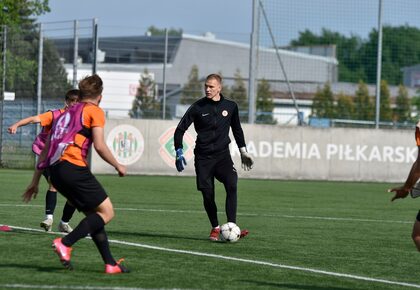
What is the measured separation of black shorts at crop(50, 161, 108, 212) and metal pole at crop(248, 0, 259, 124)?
20.4 metres

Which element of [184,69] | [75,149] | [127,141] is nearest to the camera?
[75,149]

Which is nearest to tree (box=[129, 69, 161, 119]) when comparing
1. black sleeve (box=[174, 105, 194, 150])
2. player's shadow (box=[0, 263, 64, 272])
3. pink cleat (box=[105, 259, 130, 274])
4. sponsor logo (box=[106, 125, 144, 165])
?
sponsor logo (box=[106, 125, 144, 165])

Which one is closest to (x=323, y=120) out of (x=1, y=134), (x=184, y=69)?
(x=1, y=134)

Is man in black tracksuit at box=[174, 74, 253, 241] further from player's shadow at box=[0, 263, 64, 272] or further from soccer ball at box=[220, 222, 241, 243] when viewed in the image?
player's shadow at box=[0, 263, 64, 272]

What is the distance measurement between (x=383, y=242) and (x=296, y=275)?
148 inches

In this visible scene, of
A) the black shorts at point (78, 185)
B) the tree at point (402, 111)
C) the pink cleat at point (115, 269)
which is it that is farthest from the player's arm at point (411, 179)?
the tree at point (402, 111)

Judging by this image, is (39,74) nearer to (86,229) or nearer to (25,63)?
(25,63)

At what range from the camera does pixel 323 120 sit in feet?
109

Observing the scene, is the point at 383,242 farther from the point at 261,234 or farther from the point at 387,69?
the point at 387,69

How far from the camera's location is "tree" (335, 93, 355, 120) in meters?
31.3

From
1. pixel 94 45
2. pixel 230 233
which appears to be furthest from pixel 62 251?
pixel 94 45

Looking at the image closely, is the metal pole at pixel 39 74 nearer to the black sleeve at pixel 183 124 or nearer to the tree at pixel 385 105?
the tree at pixel 385 105

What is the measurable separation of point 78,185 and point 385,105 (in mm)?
26180

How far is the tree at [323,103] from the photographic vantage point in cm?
3338
